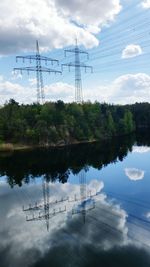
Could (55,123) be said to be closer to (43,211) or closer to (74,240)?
(43,211)

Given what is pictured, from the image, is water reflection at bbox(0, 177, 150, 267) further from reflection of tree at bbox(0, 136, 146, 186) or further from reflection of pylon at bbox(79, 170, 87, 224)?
reflection of tree at bbox(0, 136, 146, 186)

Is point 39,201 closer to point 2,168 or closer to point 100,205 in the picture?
point 100,205

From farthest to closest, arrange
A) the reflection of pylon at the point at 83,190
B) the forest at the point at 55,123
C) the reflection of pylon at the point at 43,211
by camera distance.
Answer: the forest at the point at 55,123 < the reflection of pylon at the point at 83,190 < the reflection of pylon at the point at 43,211

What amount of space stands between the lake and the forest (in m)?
31.0

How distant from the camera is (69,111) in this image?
366 feet

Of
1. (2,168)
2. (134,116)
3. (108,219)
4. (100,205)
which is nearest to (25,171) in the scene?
(2,168)

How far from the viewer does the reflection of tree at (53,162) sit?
57.4m

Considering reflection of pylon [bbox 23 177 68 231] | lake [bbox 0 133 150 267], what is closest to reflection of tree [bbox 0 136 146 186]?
lake [bbox 0 133 150 267]

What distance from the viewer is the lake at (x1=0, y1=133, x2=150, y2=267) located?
78.6ft

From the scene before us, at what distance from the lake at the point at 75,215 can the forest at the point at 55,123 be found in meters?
31.0

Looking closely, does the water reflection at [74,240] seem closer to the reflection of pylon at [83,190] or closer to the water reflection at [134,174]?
the reflection of pylon at [83,190]

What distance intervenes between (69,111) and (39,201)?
7408cm

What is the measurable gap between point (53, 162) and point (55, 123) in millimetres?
35720

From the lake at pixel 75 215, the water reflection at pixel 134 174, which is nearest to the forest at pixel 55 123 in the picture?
the lake at pixel 75 215
